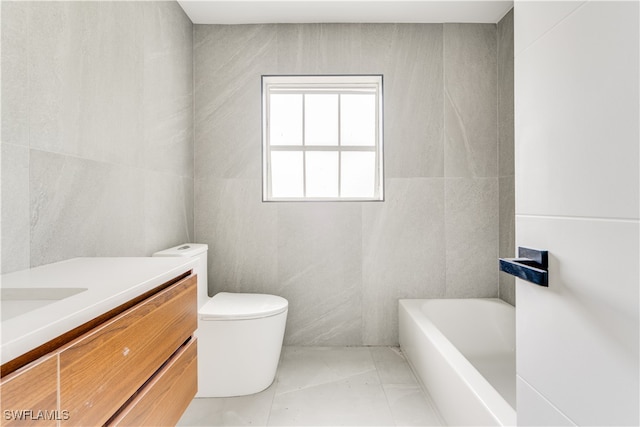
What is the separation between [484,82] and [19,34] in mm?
2646

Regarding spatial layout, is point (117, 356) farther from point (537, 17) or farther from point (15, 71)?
point (537, 17)

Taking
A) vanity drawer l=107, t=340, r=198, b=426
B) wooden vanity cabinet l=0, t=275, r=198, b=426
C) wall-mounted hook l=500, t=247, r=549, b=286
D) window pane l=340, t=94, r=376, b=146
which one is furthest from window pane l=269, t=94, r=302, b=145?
wall-mounted hook l=500, t=247, r=549, b=286

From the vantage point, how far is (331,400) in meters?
1.91

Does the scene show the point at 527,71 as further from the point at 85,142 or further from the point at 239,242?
the point at 239,242

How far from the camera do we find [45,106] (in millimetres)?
1166

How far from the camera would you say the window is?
2695 mm

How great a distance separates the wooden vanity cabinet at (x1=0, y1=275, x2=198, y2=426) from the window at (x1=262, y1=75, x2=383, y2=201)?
1.63 metres

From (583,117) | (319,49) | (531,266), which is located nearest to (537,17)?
(583,117)

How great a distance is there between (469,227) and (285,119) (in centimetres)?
162

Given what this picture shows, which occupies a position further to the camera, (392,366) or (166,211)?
(392,366)

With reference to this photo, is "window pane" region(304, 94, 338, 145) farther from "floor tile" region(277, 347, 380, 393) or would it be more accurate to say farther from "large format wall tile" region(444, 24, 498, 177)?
"floor tile" region(277, 347, 380, 393)

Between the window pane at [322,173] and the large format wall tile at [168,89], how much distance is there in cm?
89

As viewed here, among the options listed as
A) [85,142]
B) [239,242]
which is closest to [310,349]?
[239,242]

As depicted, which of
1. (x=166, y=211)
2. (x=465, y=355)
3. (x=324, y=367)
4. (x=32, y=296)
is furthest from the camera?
(x=465, y=355)
